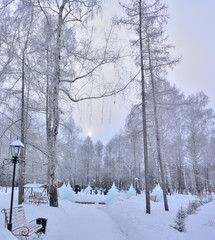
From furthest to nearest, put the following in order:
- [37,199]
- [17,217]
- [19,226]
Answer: [37,199] → [17,217] → [19,226]

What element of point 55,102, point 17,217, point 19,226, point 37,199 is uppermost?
point 55,102

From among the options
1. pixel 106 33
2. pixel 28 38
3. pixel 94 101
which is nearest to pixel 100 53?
pixel 106 33

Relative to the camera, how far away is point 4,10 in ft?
16.2

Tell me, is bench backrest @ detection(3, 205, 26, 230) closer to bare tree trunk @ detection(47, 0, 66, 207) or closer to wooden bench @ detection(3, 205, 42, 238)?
wooden bench @ detection(3, 205, 42, 238)

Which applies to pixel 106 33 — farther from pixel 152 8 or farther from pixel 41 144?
pixel 152 8

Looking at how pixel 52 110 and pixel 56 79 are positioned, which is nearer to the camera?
pixel 56 79

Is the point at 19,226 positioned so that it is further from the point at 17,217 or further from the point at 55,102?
the point at 55,102

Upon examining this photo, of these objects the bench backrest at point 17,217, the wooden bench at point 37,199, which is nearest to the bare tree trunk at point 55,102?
the bench backrest at point 17,217

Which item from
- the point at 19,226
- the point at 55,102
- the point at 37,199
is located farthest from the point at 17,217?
the point at 37,199

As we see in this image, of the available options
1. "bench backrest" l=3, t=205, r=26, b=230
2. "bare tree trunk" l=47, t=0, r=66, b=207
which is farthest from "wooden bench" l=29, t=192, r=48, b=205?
"bench backrest" l=3, t=205, r=26, b=230

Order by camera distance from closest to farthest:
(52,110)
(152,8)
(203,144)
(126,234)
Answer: (52,110) < (126,234) < (152,8) < (203,144)

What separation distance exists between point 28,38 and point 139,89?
6942 millimetres

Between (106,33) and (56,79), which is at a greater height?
(106,33)

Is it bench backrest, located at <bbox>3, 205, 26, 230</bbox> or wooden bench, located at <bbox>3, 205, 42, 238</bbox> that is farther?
bench backrest, located at <bbox>3, 205, 26, 230</bbox>
